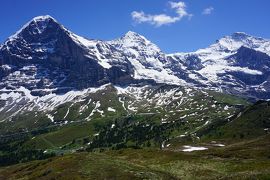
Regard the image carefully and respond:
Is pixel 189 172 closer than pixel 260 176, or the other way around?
pixel 260 176

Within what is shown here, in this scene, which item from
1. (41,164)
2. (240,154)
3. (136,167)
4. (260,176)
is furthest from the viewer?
(41,164)

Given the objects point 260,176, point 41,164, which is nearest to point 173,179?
point 260,176

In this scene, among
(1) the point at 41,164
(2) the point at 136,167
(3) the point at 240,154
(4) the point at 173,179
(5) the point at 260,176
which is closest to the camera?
(5) the point at 260,176

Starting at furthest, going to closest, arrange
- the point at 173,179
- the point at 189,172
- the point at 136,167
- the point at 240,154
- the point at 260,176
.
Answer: the point at 240,154 < the point at 136,167 < the point at 189,172 < the point at 173,179 < the point at 260,176

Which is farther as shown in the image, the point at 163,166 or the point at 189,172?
the point at 163,166

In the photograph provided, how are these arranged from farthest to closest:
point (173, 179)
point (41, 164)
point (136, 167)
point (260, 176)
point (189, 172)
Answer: point (41, 164), point (136, 167), point (189, 172), point (173, 179), point (260, 176)

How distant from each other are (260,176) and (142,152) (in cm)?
6251

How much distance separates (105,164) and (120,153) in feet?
109

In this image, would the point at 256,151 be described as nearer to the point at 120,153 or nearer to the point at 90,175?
the point at 120,153

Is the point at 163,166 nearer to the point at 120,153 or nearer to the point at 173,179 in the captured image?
the point at 173,179

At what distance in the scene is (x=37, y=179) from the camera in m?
98.0

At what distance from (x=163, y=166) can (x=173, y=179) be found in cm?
1721

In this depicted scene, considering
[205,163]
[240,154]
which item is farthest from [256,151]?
[205,163]

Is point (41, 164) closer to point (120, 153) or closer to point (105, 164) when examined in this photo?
point (120, 153)
